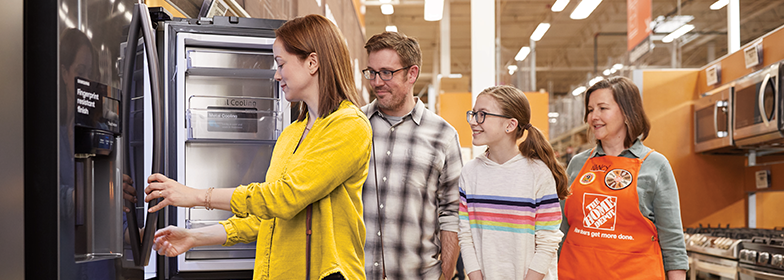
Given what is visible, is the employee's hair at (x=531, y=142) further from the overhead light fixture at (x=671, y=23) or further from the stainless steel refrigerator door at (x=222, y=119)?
the overhead light fixture at (x=671, y=23)

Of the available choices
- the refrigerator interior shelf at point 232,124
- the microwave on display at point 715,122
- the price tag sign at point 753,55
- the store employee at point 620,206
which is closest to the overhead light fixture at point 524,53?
the microwave on display at point 715,122

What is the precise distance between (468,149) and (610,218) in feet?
15.3

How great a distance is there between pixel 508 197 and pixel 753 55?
2934mm

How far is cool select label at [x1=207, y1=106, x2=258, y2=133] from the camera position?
8.15 ft

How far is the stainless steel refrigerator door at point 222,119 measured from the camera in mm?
2369

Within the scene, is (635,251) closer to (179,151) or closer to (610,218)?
(610,218)

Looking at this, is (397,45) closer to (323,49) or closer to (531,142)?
(531,142)

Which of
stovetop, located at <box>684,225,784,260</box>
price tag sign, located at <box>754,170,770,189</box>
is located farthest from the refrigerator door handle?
price tag sign, located at <box>754,170,770,189</box>

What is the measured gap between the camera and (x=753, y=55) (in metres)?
4.00

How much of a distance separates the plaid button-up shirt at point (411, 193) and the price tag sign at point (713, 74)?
3156mm

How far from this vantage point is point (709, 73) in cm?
458

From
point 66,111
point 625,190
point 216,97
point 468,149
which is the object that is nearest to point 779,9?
point 468,149

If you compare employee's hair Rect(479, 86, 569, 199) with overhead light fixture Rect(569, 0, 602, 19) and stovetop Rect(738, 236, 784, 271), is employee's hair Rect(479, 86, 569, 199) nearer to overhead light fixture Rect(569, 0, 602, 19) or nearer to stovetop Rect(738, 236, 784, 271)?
stovetop Rect(738, 236, 784, 271)

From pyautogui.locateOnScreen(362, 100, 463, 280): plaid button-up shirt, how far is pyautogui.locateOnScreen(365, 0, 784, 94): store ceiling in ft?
22.8
